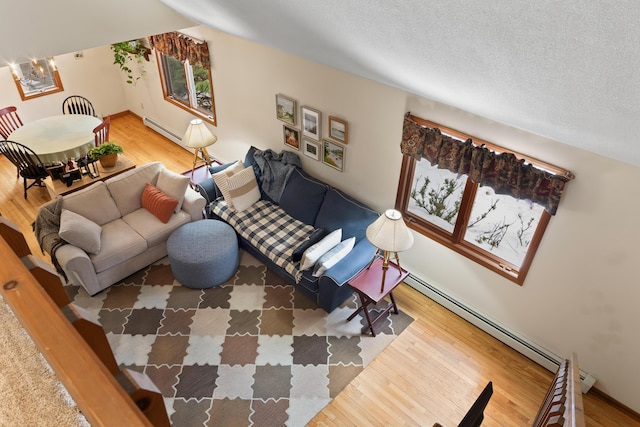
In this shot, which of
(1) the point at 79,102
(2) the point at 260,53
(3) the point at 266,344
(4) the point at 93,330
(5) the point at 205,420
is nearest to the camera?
(4) the point at 93,330

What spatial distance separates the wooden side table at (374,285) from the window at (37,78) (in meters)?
6.33

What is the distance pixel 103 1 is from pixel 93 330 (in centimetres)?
328

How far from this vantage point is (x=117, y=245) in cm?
464

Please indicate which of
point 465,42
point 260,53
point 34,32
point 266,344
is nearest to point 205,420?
point 266,344

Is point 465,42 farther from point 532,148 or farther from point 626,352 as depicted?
point 626,352

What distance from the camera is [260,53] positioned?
508 centimetres

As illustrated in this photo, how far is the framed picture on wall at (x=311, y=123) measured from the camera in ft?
15.8

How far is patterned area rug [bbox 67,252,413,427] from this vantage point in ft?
12.1

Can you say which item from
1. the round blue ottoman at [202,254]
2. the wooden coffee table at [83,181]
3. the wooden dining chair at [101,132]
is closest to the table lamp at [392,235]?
the round blue ottoman at [202,254]

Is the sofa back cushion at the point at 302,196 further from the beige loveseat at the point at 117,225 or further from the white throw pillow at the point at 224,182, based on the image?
the beige loveseat at the point at 117,225

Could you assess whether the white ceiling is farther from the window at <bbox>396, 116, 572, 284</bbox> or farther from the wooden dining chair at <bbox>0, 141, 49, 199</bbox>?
the wooden dining chair at <bbox>0, 141, 49, 199</bbox>

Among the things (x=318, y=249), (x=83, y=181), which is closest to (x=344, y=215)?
(x=318, y=249)

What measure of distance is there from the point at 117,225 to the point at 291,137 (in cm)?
222

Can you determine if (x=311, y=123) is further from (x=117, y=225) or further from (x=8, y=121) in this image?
(x=8, y=121)
